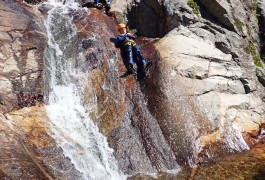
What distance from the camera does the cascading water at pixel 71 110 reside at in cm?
805

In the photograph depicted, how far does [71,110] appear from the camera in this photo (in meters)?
9.51

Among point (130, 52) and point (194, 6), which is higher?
point (194, 6)

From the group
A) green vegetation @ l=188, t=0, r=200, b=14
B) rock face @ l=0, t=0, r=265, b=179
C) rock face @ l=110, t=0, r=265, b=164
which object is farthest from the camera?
green vegetation @ l=188, t=0, r=200, b=14

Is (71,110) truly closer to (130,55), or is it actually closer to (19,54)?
(19,54)

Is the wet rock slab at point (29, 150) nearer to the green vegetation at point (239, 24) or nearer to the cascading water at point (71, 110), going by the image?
the cascading water at point (71, 110)

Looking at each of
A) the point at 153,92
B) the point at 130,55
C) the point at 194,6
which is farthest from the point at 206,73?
the point at 194,6

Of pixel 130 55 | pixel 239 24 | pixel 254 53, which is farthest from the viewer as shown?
pixel 239 24

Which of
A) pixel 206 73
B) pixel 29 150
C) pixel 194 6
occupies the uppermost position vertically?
pixel 194 6

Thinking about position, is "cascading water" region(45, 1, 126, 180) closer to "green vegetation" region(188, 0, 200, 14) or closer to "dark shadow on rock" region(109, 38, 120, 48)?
"dark shadow on rock" region(109, 38, 120, 48)

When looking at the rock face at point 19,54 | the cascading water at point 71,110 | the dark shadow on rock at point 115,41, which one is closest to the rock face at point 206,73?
the dark shadow on rock at point 115,41

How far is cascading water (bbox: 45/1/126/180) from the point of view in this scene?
8.05 metres

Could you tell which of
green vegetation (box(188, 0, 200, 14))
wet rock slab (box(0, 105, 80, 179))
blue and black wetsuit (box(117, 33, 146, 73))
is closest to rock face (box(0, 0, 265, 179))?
wet rock slab (box(0, 105, 80, 179))

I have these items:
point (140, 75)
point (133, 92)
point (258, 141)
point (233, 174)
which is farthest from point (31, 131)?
point (258, 141)

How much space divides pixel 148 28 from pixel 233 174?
8790mm
